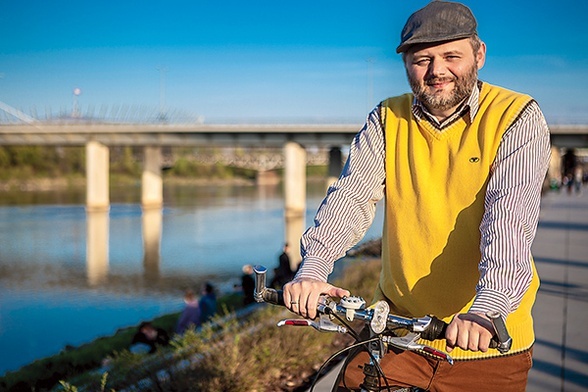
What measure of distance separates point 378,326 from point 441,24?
3.53 feet

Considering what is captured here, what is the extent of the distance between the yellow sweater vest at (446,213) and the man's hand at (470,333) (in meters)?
0.55

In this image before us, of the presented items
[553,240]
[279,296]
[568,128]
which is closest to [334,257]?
[279,296]

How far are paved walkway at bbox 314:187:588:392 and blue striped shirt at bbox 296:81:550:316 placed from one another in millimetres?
3317

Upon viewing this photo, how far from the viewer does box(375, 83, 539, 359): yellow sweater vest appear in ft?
8.14

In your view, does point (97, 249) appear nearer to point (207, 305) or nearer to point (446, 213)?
point (207, 305)

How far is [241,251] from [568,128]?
30.7 meters

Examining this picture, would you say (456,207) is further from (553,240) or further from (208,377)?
(553,240)

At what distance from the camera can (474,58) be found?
253 centimetres

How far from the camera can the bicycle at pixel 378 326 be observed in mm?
2004

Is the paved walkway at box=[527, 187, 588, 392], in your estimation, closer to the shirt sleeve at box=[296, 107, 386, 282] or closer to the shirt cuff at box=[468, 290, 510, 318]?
the shirt sleeve at box=[296, 107, 386, 282]

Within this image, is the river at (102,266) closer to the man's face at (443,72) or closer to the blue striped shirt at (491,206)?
the blue striped shirt at (491,206)

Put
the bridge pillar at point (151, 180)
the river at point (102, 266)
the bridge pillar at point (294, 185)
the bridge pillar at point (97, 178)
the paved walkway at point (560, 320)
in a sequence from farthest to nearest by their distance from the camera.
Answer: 1. the bridge pillar at point (151, 180)
2. the bridge pillar at point (97, 178)
3. the bridge pillar at point (294, 185)
4. the river at point (102, 266)
5. the paved walkway at point (560, 320)

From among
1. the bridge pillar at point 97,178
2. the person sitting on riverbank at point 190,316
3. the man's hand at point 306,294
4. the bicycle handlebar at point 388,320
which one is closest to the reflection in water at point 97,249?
the bridge pillar at point 97,178

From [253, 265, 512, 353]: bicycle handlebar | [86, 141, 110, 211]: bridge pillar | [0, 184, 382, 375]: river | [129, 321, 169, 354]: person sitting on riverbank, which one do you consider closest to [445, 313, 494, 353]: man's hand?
[253, 265, 512, 353]: bicycle handlebar
